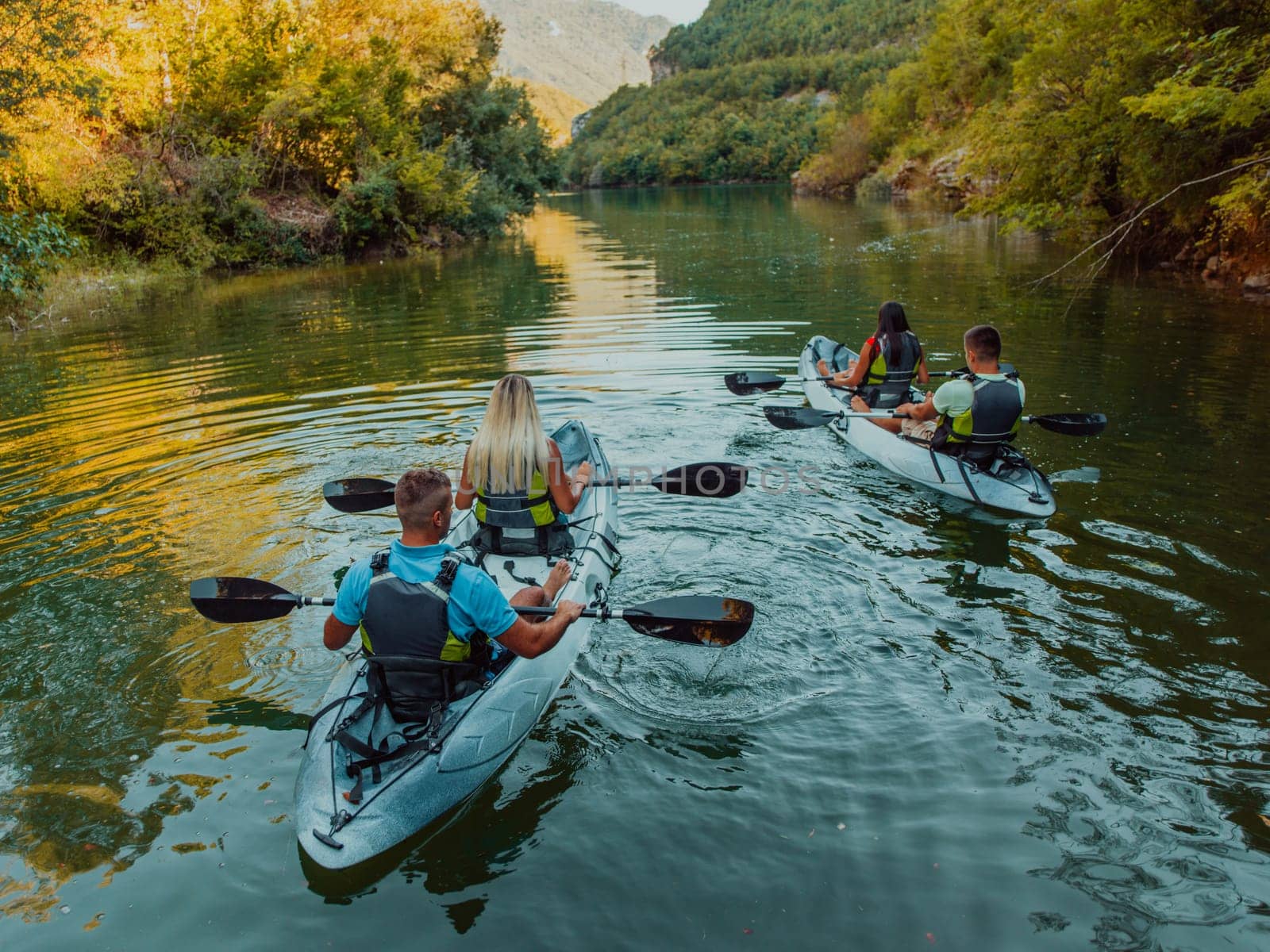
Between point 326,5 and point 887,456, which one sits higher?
point 326,5

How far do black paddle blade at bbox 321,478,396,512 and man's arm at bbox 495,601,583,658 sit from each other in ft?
8.22

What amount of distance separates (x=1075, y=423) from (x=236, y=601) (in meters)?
7.29

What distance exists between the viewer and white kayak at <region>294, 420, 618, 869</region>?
3.81m

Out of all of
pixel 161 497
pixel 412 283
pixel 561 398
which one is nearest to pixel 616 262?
pixel 412 283

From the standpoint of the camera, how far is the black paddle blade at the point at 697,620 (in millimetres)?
4875

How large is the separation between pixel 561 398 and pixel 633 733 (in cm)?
713

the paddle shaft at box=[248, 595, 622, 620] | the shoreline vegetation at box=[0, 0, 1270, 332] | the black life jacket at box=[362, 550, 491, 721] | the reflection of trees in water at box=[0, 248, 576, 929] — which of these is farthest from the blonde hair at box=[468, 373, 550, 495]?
the shoreline vegetation at box=[0, 0, 1270, 332]

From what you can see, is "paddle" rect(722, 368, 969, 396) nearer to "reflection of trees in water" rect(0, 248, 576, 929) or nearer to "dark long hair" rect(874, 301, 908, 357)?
"dark long hair" rect(874, 301, 908, 357)

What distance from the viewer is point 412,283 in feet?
77.6

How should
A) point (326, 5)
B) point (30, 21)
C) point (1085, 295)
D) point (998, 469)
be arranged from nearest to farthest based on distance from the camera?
1. point (998, 469)
2. point (1085, 295)
3. point (30, 21)
4. point (326, 5)

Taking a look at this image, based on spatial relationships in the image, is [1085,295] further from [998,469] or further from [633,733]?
[633,733]

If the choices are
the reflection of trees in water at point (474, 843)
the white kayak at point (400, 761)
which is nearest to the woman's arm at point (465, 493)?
the white kayak at point (400, 761)

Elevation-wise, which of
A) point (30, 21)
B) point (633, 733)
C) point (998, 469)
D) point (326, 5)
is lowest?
point (633, 733)

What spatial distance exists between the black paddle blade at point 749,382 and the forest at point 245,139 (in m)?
A: 16.8
